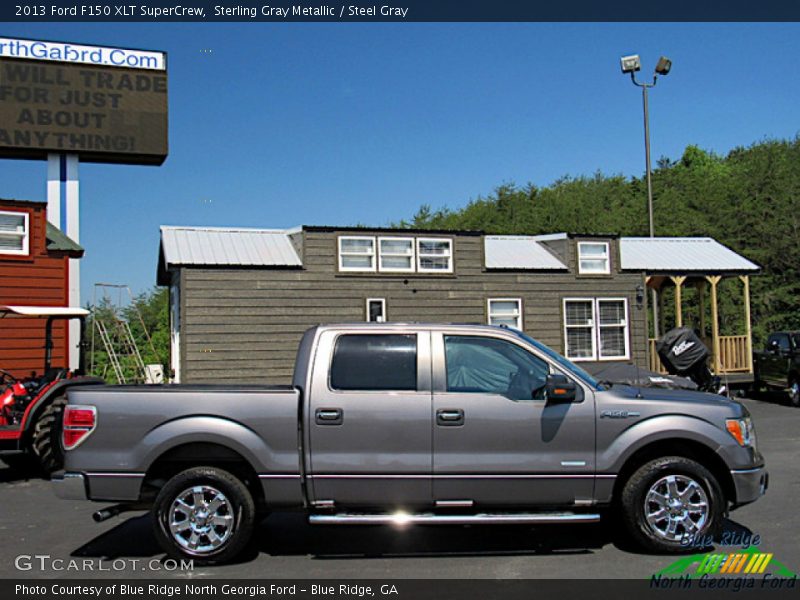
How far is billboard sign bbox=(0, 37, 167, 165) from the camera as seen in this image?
782 inches

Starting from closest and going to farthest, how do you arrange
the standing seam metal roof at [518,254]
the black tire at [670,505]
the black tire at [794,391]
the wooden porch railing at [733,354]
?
the black tire at [670,505], the black tire at [794,391], the standing seam metal roof at [518,254], the wooden porch railing at [733,354]

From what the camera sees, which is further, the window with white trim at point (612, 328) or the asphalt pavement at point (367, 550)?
the window with white trim at point (612, 328)

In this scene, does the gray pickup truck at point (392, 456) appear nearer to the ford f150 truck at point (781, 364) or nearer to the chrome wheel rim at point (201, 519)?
the chrome wheel rim at point (201, 519)

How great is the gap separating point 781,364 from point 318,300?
11.1m

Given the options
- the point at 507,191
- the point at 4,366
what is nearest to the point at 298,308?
the point at 4,366

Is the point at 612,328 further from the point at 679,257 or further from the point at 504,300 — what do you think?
the point at 679,257

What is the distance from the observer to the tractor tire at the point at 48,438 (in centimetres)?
944

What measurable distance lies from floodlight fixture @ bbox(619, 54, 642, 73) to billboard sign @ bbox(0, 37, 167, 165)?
15.8 meters

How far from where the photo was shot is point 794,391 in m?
17.4

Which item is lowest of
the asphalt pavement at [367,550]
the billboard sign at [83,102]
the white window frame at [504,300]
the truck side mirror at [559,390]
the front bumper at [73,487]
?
the asphalt pavement at [367,550]

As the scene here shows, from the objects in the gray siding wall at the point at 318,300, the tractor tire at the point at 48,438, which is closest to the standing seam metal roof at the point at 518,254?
the gray siding wall at the point at 318,300

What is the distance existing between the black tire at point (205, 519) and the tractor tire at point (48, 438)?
4.39m

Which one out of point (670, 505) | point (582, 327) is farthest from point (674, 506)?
point (582, 327)

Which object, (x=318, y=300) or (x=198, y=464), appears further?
(x=318, y=300)
